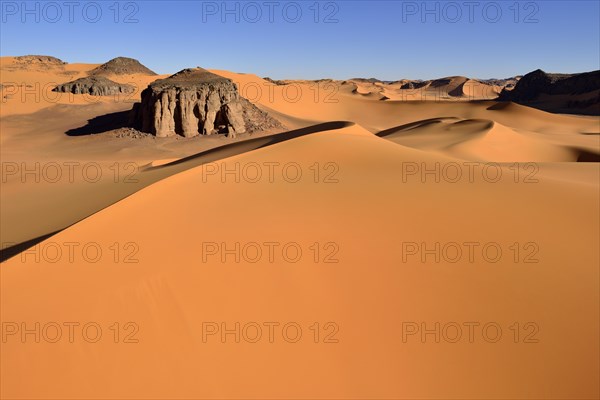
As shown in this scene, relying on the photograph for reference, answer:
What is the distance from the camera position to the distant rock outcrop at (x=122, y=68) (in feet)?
202

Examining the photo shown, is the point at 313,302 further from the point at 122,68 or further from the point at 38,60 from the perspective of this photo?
the point at 38,60

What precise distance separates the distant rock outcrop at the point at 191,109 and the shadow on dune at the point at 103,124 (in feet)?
10.0

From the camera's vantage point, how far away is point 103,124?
3044 cm

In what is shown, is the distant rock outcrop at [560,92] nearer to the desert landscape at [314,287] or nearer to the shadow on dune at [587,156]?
the shadow on dune at [587,156]

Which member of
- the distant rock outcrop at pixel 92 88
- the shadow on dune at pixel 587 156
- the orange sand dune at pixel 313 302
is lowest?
the orange sand dune at pixel 313 302

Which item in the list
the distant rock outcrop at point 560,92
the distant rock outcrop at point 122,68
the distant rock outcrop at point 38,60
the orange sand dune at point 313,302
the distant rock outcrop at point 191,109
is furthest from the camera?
the distant rock outcrop at point 38,60

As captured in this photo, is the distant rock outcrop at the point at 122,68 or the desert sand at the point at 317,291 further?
the distant rock outcrop at the point at 122,68

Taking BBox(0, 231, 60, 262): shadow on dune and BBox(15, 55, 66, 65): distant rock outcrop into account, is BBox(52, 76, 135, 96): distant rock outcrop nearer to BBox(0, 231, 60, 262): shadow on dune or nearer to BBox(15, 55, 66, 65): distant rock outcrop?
BBox(15, 55, 66, 65): distant rock outcrop

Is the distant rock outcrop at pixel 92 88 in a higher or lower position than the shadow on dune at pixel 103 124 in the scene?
higher

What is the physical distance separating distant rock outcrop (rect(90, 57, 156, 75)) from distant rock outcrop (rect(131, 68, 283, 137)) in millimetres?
41154

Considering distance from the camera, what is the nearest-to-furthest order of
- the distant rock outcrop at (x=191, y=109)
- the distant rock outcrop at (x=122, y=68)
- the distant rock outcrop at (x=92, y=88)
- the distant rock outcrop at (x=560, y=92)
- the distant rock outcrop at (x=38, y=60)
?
1. the distant rock outcrop at (x=191, y=109)
2. the distant rock outcrop at (x=92, y=88)
3. the distant rock outcrop at (x=560, y=92)
4. the distant rock outcrop at (x=122, y=68)
5. the distant rock outcrop at (x=38, y=60)

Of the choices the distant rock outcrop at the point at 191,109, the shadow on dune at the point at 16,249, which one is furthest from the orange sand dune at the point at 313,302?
the distant rock outcrop at the point at 191,109

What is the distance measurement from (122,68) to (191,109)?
4638 cm

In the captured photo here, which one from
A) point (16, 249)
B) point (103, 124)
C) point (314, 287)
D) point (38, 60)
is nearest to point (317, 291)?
point (314, 287)
